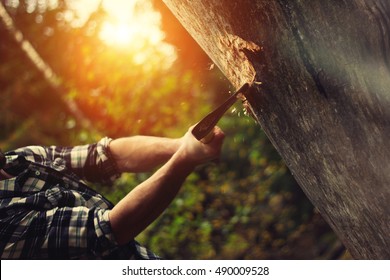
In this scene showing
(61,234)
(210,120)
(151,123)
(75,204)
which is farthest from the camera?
(151,123)

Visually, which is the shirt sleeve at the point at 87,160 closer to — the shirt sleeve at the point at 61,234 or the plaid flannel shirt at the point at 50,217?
the plaid flannel shirt at the point at 50,217

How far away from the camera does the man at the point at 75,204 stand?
1440mm

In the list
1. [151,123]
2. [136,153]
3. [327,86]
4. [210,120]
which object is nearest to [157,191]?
[210,120]

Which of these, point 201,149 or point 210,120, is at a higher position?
point 210,120

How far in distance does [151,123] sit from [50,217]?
3.48m

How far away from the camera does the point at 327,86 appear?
0.85m

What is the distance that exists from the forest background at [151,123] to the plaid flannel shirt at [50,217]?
6.72 feet

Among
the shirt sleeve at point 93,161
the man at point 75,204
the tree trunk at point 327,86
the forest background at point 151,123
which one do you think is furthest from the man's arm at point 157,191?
the forest background at point 151,123

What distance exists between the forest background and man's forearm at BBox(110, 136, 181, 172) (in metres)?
1.76

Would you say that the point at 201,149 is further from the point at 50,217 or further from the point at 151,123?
the point at 151,123

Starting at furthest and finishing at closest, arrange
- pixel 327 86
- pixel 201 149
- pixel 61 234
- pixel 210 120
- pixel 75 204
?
pixel 75 204
pixel 61 234
pixel 201 149
pixel 210 120
pixel 327 86

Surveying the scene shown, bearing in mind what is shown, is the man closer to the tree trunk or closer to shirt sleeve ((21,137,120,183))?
shirt sleeve ((21,137,120,183))

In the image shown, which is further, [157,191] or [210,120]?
[157,191]
